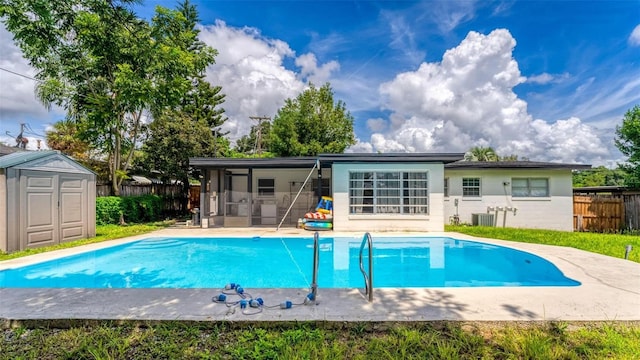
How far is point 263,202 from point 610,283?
36.8ft

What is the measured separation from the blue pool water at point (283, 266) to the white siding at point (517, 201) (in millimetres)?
4579

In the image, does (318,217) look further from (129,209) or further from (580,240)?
(129,209)

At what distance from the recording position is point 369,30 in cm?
1239

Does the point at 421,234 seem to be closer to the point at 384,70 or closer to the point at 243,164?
the point at 243,164

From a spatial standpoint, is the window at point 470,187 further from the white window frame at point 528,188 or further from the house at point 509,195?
the white window frame at point 528,188

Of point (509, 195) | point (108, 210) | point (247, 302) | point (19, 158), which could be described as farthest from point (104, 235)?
point (509, 195)

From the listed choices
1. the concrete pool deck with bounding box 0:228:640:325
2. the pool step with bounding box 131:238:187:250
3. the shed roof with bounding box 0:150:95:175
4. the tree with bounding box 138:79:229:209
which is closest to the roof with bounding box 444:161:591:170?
the concrete pool deck with bounding box 0:228:640:325

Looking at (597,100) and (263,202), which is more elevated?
(597,100)

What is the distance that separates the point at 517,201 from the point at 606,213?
3429mm

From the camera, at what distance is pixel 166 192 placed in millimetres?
17938

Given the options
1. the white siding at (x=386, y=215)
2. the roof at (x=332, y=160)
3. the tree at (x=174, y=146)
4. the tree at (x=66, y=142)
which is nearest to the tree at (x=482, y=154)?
the white siding at (x=386, y=215)

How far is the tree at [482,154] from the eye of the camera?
3497 cm

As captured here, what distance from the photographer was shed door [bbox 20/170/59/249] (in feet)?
25.4

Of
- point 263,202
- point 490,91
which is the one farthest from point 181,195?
point 490,91
